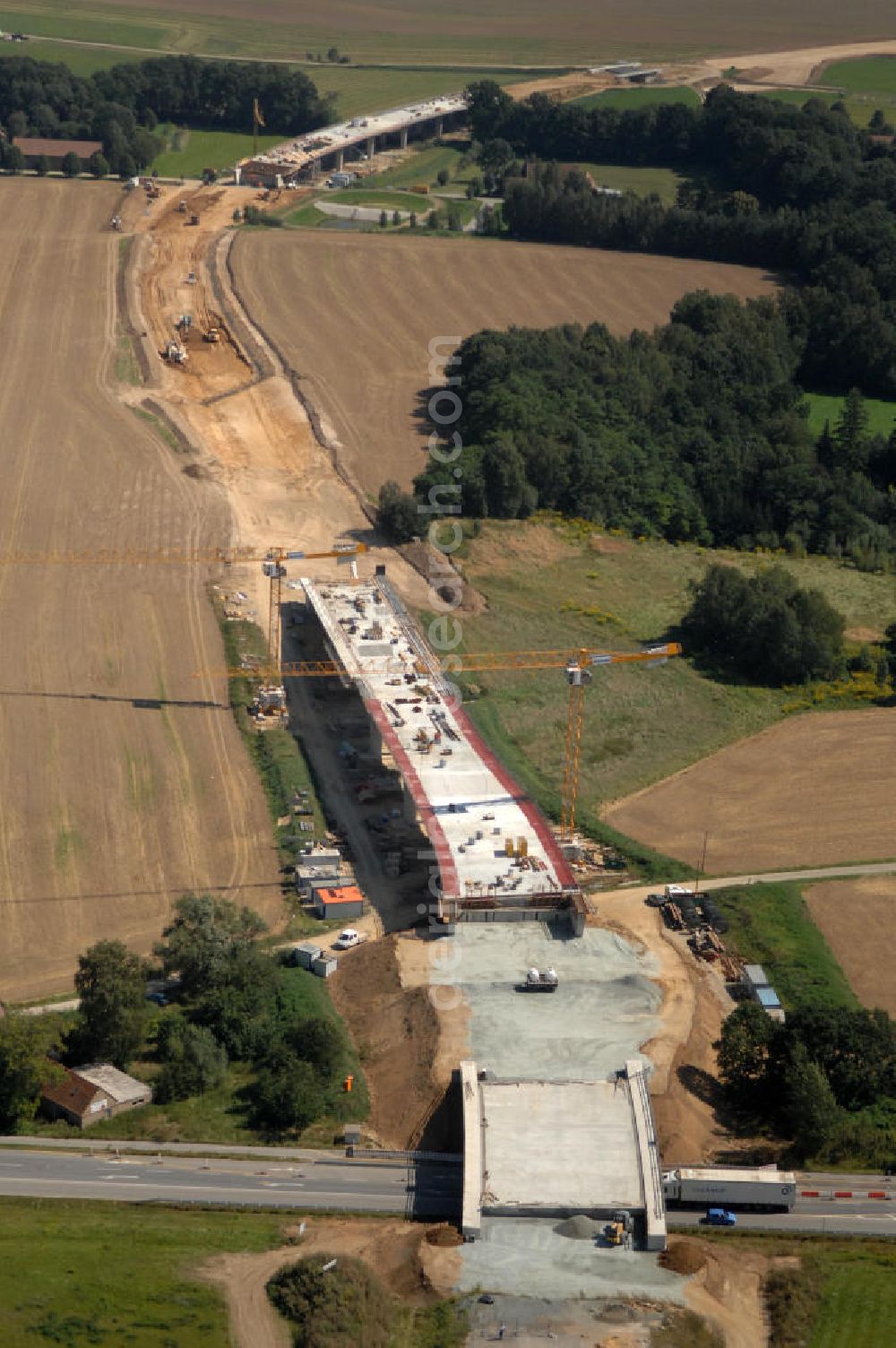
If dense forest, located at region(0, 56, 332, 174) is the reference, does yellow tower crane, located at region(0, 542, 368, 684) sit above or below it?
below

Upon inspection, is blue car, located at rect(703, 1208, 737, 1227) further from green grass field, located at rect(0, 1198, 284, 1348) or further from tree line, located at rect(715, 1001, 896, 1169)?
green grass field, located at rect(0, 1198, 284, 1348)

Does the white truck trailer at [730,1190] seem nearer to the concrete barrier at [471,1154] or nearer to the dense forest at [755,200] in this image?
the concrete barrier at [471,1154]

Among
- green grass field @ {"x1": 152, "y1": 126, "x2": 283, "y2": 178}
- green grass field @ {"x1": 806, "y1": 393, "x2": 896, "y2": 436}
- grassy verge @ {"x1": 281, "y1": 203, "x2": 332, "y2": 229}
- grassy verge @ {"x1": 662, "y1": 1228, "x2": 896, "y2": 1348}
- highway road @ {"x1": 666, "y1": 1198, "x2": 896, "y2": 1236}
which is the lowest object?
highway road @ {"x1": 666, "y1": 1198, "x2": 896, "y2": 1236}

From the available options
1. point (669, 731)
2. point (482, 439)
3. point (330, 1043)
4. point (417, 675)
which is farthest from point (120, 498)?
point (330, 1043)

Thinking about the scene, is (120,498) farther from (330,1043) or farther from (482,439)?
(330,1043)

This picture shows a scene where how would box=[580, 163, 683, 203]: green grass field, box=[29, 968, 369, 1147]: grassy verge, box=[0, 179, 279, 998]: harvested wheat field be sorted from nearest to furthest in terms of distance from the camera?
box=[29, 968, 369, 1147]: grassy verge, box=[0, 179, 279, 998]: harvested wheat field, box=[580, 163, 683, 203]: green grass field

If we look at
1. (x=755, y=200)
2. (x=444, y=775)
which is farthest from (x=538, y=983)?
(x=755, y=200)

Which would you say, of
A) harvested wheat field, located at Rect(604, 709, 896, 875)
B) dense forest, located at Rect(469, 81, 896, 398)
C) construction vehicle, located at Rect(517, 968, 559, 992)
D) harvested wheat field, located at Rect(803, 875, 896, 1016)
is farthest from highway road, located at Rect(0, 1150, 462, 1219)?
dense forest, located at Rect(469, 81, 896, 398)
